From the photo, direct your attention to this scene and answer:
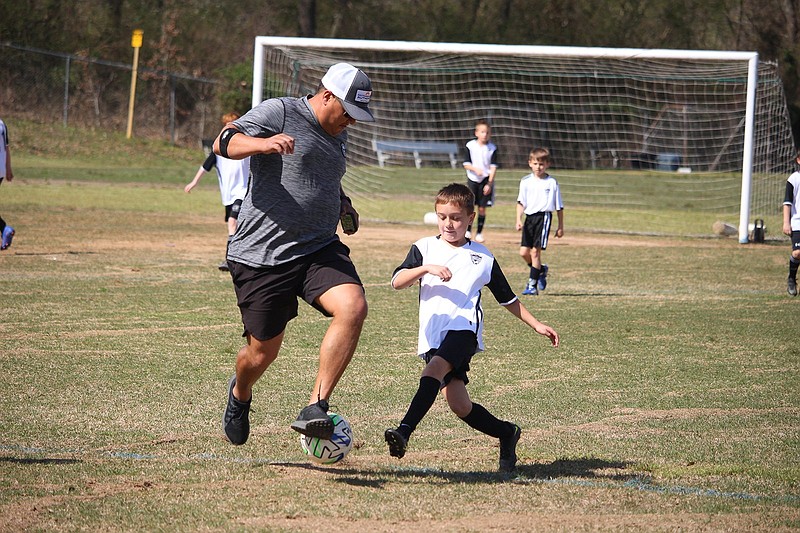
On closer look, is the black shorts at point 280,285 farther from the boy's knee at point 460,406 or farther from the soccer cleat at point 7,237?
the soccer cleat at point 7,237

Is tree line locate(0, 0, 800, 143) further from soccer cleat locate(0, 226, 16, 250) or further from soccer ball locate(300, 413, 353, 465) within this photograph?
soccer ball locate(300, 413, 353, 465)

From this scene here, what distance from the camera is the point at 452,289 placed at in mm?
5207

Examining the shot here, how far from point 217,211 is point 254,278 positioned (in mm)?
17753

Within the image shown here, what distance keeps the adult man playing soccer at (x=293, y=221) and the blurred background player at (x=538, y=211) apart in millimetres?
7103

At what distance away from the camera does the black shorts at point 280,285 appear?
510 centimetres

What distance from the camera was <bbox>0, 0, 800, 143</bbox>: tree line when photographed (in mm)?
39625

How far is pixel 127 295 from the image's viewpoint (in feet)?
35.8

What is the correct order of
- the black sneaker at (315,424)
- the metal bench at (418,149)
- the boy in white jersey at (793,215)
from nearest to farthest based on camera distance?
the black sneaker at (315,424)
the boy in white jersey at (793,215)
the metal bench at (418,149)

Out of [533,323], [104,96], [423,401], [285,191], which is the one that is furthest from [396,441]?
[104,96]

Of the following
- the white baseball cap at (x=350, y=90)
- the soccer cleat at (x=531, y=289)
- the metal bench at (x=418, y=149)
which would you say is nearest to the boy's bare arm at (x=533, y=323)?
the white baseball cap at (x=350, y=90)

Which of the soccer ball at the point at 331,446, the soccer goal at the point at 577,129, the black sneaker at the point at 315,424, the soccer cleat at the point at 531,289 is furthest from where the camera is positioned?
the soccer goal at the point at 577,129

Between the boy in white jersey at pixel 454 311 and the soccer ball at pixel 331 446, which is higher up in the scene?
the boy in white jersey at pixel 454 311

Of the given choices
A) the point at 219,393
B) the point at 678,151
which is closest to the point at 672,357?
the point at 219,393

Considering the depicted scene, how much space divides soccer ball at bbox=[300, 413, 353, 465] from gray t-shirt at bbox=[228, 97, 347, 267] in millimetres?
844
